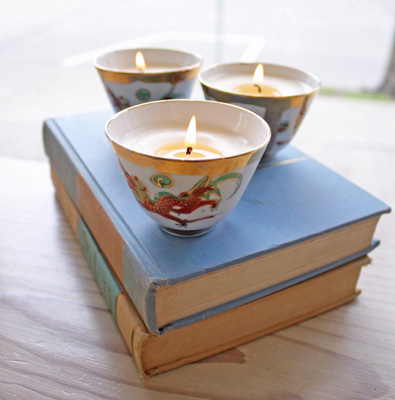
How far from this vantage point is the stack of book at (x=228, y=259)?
1.05 feet

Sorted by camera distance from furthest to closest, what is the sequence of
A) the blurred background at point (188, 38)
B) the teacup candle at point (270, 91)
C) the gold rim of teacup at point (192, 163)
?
the blurred background at point (188, 38), the teacup candle at point (270, 91), the gold rim of teacup at point (192, 163)

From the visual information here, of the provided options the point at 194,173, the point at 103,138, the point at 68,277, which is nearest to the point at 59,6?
the point at 103,138

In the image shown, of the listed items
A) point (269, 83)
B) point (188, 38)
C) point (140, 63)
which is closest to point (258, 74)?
point (269, 83)

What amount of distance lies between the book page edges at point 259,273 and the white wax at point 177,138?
0.27 feet

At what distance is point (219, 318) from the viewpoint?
349mm

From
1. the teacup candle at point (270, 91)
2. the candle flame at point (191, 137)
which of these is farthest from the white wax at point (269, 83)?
the candle flame at point (191, 137)

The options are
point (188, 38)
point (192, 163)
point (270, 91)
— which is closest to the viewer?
point (192, 163)

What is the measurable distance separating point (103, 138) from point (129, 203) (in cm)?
13

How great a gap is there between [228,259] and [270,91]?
187 millimetres

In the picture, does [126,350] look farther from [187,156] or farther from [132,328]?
[187,156]

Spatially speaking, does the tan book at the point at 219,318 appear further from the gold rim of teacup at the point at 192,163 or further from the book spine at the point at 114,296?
the gold rim of teacup at the point at 192,163

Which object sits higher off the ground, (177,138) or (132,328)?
(177,138)

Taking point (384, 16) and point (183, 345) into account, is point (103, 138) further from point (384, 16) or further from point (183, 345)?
point (384, 16)

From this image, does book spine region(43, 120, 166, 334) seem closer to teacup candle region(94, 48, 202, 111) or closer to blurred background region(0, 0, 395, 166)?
teacup candle region(94, 48, 202, 111)
